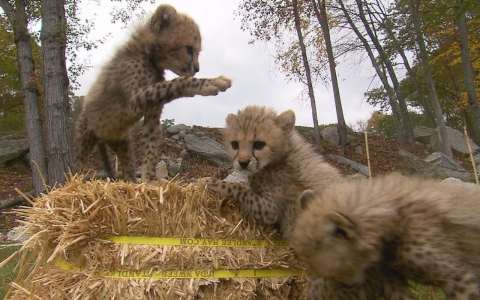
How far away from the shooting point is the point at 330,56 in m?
17.5

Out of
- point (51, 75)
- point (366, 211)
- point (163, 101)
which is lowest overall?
point (366, 211)

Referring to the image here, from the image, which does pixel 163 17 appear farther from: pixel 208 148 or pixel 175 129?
pixel 175 129

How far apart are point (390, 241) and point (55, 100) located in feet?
17.8

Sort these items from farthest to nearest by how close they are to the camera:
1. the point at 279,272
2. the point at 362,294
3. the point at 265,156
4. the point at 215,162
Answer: the point at 215,162 → the point at 265,156 → the point at 279,272 → the point at 362,294

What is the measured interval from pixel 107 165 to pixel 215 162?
25.1 feet

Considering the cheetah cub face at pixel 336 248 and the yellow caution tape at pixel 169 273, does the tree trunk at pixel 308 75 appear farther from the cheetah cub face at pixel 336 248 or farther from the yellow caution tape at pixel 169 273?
the cheetah cub face at pixel 336 248

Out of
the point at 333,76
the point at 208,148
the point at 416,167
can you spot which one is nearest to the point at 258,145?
the point at 416,167

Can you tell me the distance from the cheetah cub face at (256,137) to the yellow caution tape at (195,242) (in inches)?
20.0

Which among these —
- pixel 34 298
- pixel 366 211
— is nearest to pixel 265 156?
pixel 366 211

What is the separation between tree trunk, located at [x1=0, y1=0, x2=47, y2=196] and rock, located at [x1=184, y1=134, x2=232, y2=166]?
419 cm

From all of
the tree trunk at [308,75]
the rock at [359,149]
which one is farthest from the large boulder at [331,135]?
the tree trunk at [308,75]

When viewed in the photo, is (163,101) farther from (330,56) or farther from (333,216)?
(330,56)

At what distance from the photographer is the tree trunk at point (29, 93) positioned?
336 inches

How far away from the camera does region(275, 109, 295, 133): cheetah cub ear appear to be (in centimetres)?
342
